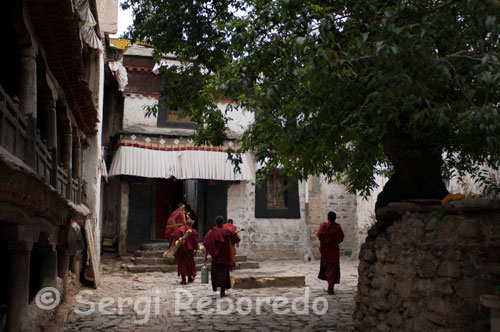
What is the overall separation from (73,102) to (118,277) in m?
5.43

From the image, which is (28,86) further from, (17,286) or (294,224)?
(294,224)

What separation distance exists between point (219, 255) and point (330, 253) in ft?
7.15

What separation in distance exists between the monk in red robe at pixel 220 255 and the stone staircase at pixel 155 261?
418cm

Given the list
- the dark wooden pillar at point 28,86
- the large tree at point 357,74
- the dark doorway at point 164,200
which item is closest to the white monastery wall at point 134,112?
the dark doorway at point 164,200

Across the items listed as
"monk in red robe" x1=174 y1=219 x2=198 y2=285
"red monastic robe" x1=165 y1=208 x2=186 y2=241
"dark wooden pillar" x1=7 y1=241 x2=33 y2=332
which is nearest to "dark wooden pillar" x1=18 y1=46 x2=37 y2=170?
"dark wooden pillar" x1=7 y1=241 x2=33 y2=332

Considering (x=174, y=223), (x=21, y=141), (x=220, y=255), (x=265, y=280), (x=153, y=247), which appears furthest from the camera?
(x=153, y=247)

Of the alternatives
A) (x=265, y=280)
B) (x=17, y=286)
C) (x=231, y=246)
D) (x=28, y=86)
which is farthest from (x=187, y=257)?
(x=28, y=86)

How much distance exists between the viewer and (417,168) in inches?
246

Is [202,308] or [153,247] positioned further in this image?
[153,247]

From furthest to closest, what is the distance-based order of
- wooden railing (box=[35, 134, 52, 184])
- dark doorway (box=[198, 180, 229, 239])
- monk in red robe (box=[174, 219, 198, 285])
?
1. dark doorway (box=[198, 180, 229, 239])
2. monk in red robe (box=[174, 219, 198, 285])
3. wooden railing (box=[35, 134, 52, 184])

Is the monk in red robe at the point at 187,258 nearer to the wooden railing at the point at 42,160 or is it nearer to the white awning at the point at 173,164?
the white awning at the point at 173,164

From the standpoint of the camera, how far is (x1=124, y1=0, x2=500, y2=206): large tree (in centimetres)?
384

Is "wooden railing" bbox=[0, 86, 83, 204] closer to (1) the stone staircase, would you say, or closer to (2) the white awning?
(1) the stone staircase

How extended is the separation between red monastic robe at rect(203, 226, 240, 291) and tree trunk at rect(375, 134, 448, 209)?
441cm
